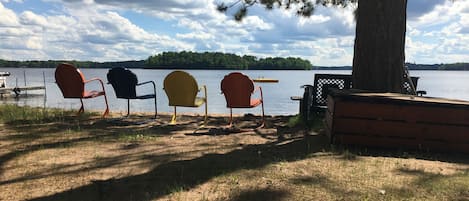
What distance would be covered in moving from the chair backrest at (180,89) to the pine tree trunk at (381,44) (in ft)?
8.21

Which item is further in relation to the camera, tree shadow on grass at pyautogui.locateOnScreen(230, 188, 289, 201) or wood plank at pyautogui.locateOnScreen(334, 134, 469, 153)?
wood plank at pyautogui.locateOnScreen(334, 134, 469, 153)

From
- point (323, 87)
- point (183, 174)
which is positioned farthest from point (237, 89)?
point (183, 174)

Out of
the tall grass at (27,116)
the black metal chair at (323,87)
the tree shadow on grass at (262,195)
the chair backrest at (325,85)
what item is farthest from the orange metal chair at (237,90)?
the tree shadow on grass at (262,195)

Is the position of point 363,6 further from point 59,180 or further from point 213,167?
point 59,180

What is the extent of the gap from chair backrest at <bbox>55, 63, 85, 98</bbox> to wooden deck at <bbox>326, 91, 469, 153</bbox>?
4219 mm

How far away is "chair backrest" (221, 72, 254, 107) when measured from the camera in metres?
6.49

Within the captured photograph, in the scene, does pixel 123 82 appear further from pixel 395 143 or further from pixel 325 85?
pixel 395 143

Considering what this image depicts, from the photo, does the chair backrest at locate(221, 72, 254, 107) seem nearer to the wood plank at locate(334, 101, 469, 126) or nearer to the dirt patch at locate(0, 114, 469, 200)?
the dirt patch at locate(0, 114, 469, 200)

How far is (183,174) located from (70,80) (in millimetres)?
4281

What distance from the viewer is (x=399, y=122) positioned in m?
4.73

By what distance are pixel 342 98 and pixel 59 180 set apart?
2933mm

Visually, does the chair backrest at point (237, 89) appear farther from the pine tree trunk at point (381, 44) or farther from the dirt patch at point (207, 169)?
the pine tree trunk at point (381, 44)

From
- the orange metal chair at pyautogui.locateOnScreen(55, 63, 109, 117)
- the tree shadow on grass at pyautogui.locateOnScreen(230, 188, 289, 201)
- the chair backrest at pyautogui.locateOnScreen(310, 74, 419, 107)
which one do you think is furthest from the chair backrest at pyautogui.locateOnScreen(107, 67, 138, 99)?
the tree shadow on grass at pyautogui.locateOnScreen(230, 188, 289, 201)

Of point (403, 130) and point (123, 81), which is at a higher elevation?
point (123, 81)
